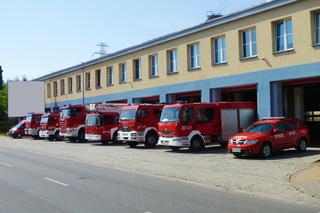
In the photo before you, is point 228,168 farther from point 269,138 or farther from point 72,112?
point 72,112

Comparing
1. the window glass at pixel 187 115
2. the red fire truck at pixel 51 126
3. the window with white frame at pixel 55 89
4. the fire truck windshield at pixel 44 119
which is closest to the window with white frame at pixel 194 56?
the window glass at pixel 187 115

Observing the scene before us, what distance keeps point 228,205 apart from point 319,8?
651 inches

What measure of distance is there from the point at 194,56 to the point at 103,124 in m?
7.64

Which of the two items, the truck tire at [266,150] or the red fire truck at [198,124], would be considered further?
the red fire truck at [198,124]

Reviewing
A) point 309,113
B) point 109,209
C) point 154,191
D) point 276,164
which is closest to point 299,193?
point 154,191

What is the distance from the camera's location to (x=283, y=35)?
86.5ft

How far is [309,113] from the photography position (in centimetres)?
3069

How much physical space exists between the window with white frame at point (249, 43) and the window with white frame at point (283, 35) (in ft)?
5.37

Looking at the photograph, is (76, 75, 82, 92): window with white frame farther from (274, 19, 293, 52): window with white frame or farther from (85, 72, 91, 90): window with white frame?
(274, 19, 293, 52): window with white frame

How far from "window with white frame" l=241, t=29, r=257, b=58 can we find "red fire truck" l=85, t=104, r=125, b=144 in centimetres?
1026

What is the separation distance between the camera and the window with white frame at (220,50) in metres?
30.6

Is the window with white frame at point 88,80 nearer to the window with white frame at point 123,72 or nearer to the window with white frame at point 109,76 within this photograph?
the window with white frame at point 109,76

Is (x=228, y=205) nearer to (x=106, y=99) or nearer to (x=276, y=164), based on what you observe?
(x=276, y=164)

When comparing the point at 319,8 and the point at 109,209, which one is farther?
the point at 319,8
